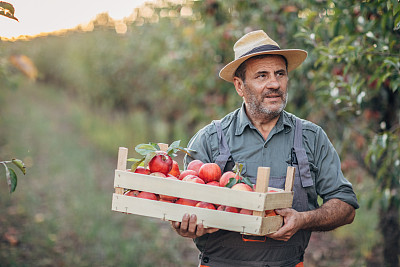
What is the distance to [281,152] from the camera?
2.64 metres

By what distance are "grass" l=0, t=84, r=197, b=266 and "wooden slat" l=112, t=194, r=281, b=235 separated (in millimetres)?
1512

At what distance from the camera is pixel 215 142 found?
2.74 metres

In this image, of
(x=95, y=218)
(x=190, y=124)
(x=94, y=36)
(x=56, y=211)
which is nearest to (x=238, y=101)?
(x=95, y=218)

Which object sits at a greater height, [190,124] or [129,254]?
[190,124]

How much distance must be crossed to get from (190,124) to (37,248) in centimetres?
766

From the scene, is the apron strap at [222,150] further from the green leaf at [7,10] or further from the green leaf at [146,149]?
the green leaf at [7,10]

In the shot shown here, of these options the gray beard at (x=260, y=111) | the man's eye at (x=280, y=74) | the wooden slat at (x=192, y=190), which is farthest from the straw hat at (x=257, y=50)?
the wooden slat at (x=192, y=190)

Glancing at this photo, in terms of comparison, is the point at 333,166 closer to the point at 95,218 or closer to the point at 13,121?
the point at 95,218

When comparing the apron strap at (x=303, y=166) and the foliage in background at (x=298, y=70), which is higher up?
the foliage in background at (x=298, y=70)

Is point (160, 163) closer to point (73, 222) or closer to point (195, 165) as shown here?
point (195, 165)

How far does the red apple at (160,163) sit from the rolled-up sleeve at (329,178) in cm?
80

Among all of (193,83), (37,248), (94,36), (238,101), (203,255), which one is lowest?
(37,248)

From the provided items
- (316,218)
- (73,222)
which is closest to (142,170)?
(316,218)

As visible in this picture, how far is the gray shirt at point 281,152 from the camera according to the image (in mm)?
2594
